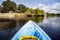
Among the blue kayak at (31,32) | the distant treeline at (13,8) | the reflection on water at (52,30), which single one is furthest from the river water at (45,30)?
the blue kayak at (31,32)

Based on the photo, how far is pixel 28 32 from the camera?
4.28 ft

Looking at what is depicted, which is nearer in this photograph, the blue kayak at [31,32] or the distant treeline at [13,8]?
the blue kayak at [31,32]

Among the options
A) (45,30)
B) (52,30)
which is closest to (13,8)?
(45,30)

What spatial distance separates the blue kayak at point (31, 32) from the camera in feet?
4.19

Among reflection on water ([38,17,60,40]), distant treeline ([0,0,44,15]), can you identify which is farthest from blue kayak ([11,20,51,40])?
reflection on water ([38,17,60,40])

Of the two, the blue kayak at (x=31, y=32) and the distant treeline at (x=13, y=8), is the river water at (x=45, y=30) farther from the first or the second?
the blue kayak at (x=31, y=32)

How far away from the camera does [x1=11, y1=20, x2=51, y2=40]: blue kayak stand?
128cm

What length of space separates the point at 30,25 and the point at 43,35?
0.16 m

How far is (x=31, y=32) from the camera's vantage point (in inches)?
51.8

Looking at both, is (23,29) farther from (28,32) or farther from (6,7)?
(6,7)

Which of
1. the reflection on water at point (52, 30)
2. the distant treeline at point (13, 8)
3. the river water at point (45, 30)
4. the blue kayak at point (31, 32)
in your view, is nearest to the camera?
the blue kayak at point (31, 32)

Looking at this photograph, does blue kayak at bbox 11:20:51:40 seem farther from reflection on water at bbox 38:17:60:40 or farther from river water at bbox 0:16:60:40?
reflection on water at bbox 38:17:60:40

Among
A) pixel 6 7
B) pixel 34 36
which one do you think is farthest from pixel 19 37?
pixel 6 7

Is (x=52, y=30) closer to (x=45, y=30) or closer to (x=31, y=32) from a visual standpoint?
(x=45, y=30)
